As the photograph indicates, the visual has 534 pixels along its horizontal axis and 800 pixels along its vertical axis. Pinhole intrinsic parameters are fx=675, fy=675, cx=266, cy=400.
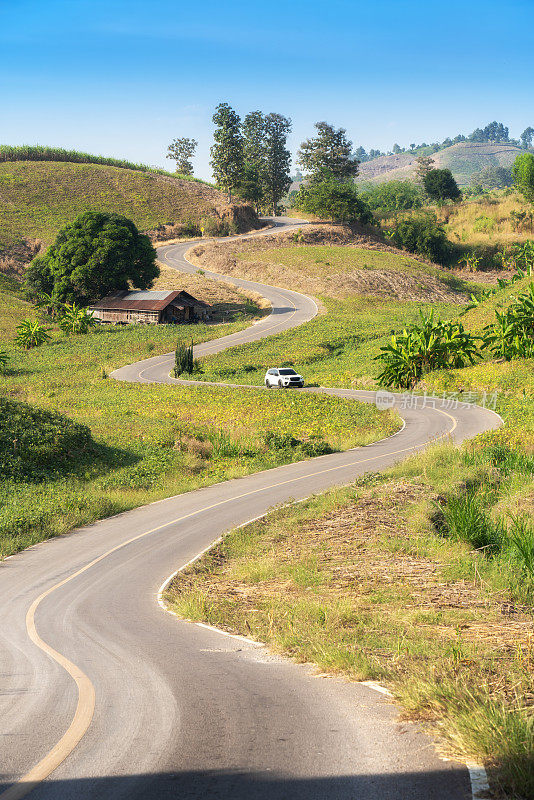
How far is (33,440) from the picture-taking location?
1070 inches

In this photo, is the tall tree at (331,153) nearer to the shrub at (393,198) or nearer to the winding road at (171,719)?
the shrub at (393,198)

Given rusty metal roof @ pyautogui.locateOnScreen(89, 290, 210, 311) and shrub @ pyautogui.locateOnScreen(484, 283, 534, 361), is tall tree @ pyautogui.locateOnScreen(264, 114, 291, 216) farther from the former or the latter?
shrub @ pyautogui.locateOnScreen(484, 283, 534, 361)

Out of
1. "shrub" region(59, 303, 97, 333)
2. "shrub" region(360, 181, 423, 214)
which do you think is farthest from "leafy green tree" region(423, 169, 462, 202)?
"shrub" region(59, 303, 97, 333)

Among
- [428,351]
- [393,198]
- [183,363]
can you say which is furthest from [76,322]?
[393,198]

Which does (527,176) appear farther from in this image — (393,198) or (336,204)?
(393,198)

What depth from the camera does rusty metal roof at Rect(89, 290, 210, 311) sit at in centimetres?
8406

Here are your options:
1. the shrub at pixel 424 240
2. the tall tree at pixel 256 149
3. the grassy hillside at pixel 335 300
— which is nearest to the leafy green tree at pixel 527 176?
the shrub at pixel 424 240

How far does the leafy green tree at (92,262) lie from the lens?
286 ft

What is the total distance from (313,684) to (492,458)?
1595cm

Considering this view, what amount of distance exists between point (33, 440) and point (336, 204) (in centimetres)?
10457

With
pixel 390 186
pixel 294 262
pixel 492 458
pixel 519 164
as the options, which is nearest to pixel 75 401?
pixel 492 458

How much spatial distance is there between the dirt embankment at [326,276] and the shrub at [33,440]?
69437mm

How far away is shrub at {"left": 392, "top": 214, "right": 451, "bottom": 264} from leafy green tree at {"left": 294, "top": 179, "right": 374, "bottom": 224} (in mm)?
8217

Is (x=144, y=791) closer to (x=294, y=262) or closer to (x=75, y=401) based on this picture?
(x=75, y=401)
